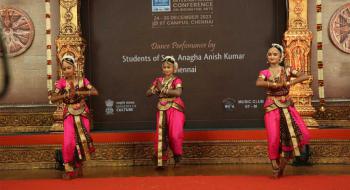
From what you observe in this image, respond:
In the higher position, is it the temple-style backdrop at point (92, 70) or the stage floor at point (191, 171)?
the temple-style backdrop at point (92, 70)

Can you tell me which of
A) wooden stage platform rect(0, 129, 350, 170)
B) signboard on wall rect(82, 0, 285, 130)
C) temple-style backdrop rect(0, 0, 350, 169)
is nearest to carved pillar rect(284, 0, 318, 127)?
temple-style backdrop rect(0, 0, 350, 169)

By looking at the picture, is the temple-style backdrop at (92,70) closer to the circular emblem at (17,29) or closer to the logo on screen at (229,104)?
the circular emblem at (17,29)

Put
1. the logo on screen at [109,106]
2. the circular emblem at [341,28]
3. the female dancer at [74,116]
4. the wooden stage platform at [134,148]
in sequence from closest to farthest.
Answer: the female dancer at [74,116] → the wooden stage platform at [134,148] → the circular emblem at [341,28] → the logo on screen at [109,106]

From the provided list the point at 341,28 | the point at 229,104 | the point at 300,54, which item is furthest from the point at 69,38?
the point at 341,28

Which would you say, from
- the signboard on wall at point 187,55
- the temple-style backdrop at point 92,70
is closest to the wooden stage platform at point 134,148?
the temple-style backdrop at point 92,70

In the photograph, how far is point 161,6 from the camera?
23.2 feet

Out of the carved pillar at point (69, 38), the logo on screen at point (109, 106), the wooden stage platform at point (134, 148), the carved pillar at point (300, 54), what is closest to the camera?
the wooden stage platform at point (134, 148)

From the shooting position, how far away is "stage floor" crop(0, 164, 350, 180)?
17.4 feet

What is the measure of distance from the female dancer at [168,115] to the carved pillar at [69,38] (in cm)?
160

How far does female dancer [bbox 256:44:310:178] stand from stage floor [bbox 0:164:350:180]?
0.42 meters

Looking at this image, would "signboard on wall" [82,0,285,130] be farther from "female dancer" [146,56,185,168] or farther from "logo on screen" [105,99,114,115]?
"female dancer" [146,56,185,168]

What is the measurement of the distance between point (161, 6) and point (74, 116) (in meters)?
2.68

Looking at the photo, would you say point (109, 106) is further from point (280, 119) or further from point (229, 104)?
point (280, 119)

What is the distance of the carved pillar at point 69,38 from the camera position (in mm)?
6648
